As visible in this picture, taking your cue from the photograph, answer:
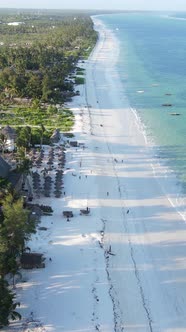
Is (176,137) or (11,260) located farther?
(176,137)

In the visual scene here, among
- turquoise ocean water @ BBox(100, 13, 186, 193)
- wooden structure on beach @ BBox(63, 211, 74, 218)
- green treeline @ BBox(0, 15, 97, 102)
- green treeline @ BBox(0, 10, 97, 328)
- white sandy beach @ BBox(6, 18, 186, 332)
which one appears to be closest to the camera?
white sandy beach @ BBox(6, 18, 186, 332)

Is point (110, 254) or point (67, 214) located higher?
point (67, 214)

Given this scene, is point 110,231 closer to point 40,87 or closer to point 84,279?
point 84,279

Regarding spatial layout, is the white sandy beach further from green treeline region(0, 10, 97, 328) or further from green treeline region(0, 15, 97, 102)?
green treeline region(0, 15, 97, 102)

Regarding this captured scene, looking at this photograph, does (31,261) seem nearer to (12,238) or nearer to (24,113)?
(12,238)

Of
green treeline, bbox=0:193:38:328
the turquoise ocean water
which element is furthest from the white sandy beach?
the turquoise ocean water

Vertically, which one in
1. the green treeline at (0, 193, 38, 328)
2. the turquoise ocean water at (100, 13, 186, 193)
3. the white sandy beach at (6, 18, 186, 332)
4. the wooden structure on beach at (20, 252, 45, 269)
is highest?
the green treeline at (0, 193, 38, 328)

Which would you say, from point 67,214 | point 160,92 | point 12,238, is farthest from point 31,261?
point 160,92

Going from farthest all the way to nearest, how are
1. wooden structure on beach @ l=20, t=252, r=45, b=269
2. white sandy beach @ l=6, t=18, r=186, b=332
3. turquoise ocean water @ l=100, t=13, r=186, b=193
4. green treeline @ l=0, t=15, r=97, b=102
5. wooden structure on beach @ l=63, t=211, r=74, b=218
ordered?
green treeline @ l=0, t=15, r=97, b=102 < turquoise ocean water @ l=100, t=13, r=186, b=193 < wooden structure on beach @ l=63, t=211, r=74, b=218 < wooden structure on beach @ l=20, t=252, r=45, b=269 < white sandy beach @ l=6, t=18, r=186, b=332

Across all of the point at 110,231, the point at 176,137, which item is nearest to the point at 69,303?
the point at 110,231
